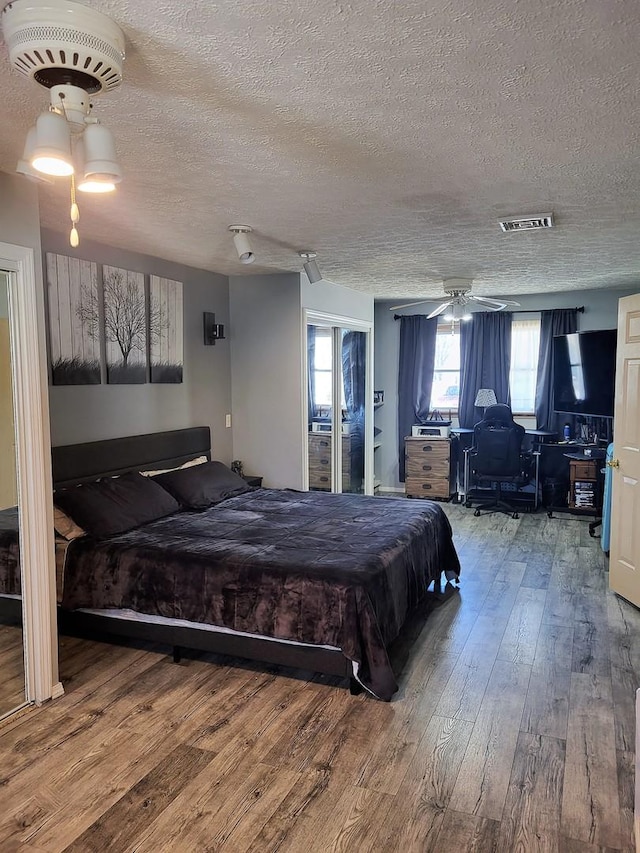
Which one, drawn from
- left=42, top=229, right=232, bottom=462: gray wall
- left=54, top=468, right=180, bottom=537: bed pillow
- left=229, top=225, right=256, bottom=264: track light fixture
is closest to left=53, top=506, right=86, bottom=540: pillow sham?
left=54, top=468, right=180, bottom=537: bed pillow

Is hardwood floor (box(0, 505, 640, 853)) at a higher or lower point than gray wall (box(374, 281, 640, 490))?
lower

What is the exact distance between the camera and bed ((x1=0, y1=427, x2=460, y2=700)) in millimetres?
2988

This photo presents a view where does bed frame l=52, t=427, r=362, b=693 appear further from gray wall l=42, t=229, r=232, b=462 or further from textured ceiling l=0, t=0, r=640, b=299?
textured ceiling l=0, t=0, r=640, b=299

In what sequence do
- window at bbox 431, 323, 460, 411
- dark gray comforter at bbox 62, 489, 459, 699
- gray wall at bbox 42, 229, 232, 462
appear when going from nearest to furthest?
dark gray comforter at bbox 62, 489, 459, 699
gray wall at bbox 42, 229, 232, 462
window at bbox 431, 323, 460, 411

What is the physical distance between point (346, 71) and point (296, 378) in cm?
379

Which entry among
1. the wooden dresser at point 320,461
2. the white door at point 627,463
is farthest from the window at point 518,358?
the white door at point 627,463

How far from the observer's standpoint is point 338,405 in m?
6.30

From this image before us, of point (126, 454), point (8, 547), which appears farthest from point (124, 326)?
point (8, 547)

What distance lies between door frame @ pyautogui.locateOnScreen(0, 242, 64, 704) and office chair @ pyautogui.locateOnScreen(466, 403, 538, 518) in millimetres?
4726

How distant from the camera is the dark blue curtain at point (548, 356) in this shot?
22.8 ft

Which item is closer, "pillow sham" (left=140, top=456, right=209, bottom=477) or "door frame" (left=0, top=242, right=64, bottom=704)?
"door frame" (left=0, top=242, right=64, bottom=704)

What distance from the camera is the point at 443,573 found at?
4777mm

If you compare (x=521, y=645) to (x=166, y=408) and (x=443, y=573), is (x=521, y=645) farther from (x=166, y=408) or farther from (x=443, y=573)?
(x=166, y=408)

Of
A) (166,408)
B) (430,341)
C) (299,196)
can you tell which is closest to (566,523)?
(430,341)
